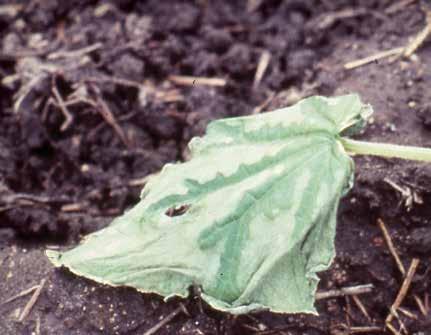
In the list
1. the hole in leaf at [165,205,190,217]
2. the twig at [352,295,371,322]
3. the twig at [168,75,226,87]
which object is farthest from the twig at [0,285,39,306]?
the twig at [168,75,226,87]

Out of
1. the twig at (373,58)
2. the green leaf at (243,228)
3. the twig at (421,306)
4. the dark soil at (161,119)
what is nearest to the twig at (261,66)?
the dark soil at (161,119)

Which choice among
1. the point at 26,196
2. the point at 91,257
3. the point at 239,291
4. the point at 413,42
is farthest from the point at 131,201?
the point at 413,42

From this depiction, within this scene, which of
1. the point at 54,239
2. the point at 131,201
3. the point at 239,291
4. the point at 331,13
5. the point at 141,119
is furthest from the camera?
the point at 331,13

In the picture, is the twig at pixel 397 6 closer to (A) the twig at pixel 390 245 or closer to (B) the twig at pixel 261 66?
(B) the twig at pixel 261 66

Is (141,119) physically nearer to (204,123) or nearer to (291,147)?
(204,123)

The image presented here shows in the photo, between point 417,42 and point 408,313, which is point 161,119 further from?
point 408,313

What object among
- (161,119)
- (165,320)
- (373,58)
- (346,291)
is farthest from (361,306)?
(161,119)
